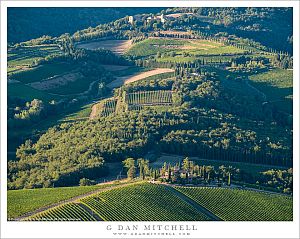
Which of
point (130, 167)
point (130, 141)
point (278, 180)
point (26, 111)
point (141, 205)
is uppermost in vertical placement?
point (26, 111)

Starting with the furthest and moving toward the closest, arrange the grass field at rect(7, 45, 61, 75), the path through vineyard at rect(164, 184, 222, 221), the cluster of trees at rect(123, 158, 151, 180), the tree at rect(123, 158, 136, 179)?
the grass field at rect(7, 45, 61, 75)
the tree at rect(123, 158, 136, 179)
the cluster of trees at rect(123, 158, 151, 180)
the path through vineyard at rect(164, 184, 222, 221)

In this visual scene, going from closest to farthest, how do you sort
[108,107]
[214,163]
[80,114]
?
[214,163]
[80,114]
[108,107]

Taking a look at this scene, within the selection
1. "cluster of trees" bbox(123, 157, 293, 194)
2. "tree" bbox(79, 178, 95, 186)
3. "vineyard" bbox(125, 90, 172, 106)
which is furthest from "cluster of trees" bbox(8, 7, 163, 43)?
"tree" bbox(79, 178, 95, 186)

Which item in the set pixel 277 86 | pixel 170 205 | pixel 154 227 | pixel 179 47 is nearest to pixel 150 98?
pixel 277 86

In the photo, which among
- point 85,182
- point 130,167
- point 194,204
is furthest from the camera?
point 130,167

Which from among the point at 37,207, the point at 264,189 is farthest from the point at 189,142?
the point at 37,207

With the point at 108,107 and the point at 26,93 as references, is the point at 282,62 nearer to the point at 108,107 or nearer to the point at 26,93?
the point at 108,107

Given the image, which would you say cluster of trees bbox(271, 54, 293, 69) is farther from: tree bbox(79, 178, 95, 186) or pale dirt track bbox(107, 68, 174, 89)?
tree bbox(79, 178, 95, 186)

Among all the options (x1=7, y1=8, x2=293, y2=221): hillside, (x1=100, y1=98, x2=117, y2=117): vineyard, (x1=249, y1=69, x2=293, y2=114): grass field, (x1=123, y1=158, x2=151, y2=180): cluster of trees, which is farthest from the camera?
(x1=249, y1=69, x2=293, y2=114): grass field
